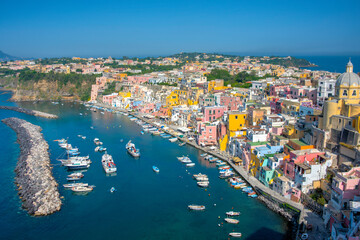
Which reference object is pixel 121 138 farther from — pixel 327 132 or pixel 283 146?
pixel 327 132

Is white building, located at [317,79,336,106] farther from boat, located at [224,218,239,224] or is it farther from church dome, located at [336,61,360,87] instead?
boat, located at [224,218,239,224]

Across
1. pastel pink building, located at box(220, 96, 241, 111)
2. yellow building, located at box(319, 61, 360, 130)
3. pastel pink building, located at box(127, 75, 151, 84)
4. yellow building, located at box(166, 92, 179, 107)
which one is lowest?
yellow building, located at box(166, 92, 179, 107)

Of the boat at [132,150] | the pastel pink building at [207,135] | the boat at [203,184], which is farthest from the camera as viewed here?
the pastel pink building at [207,135]

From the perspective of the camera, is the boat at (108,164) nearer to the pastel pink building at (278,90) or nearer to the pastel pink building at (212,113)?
the pastel pink building at (212,113)

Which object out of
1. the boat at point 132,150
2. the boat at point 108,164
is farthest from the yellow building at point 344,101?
the boat at point 108,164

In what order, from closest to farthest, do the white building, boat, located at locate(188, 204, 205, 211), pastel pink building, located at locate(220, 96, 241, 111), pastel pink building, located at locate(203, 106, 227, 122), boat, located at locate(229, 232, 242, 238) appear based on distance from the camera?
1. boat, located at locate(229, 232, 242, 238)
2. boat, located at locate(188, 204, 205, 211)
3. the white building
4. pastel pink building, located at locate(203, 106, 227, 122)
5. pastel pink building, located at locate(220, 96, 241, 111)

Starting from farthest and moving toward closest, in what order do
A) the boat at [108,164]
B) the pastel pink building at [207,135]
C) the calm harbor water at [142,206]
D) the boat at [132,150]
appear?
the pastel pink building at [207,135] < the boat at [132,150] < the boat at [108,164] < the calm harbor water at [142,206]

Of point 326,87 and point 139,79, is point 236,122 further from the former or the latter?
point 139,79

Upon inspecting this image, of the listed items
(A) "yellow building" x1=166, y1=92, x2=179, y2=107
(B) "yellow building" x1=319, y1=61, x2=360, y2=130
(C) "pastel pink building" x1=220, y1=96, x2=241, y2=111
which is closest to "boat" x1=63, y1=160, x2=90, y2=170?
(C) "pastel pink building" x1=220, y1=96, x2=241, y2=111
